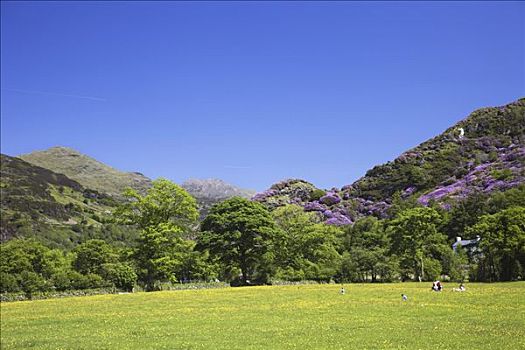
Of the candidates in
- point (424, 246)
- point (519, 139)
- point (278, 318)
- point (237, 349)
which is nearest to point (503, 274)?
point (424, 246)

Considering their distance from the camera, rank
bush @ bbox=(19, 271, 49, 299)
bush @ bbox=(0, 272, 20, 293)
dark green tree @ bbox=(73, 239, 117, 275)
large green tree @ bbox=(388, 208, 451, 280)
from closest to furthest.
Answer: bush @ bbox=(19, 271, 49, 299) → bush @ bbox=(0, 272, 20, 293) → large green tree @ bbox=(388, 208, 451, 280) → dark green tree @ bbox=(73, 239, 117, 275)

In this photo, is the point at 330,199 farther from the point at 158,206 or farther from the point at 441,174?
the point at 158,206

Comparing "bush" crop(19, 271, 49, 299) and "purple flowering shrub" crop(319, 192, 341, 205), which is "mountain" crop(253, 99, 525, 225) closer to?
"purple flowering shrub" crop(319, 192, 341, 205)

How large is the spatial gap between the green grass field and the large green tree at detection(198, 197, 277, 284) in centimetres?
3428

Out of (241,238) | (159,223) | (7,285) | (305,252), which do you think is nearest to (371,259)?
(305,252)

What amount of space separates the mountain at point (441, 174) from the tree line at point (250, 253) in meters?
Result: 21.3

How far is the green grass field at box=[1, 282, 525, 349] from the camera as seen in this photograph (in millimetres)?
19250

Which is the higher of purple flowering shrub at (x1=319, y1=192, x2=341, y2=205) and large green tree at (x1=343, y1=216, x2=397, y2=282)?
purple flowering shrub at (x1=319, y1=192, x2=341, y2=205)

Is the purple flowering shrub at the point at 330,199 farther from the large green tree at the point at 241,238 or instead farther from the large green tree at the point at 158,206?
the large green tree at the point at 158,206

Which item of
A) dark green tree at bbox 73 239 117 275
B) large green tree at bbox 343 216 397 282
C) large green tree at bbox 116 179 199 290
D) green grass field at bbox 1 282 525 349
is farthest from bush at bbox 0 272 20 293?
large green tree at bbox 343 216 397 282

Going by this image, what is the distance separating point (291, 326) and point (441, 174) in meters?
107

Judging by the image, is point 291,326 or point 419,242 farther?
point 419,242

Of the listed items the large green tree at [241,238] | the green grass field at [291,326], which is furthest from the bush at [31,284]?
the green grass field at [291,326]

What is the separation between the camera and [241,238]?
71062mm
